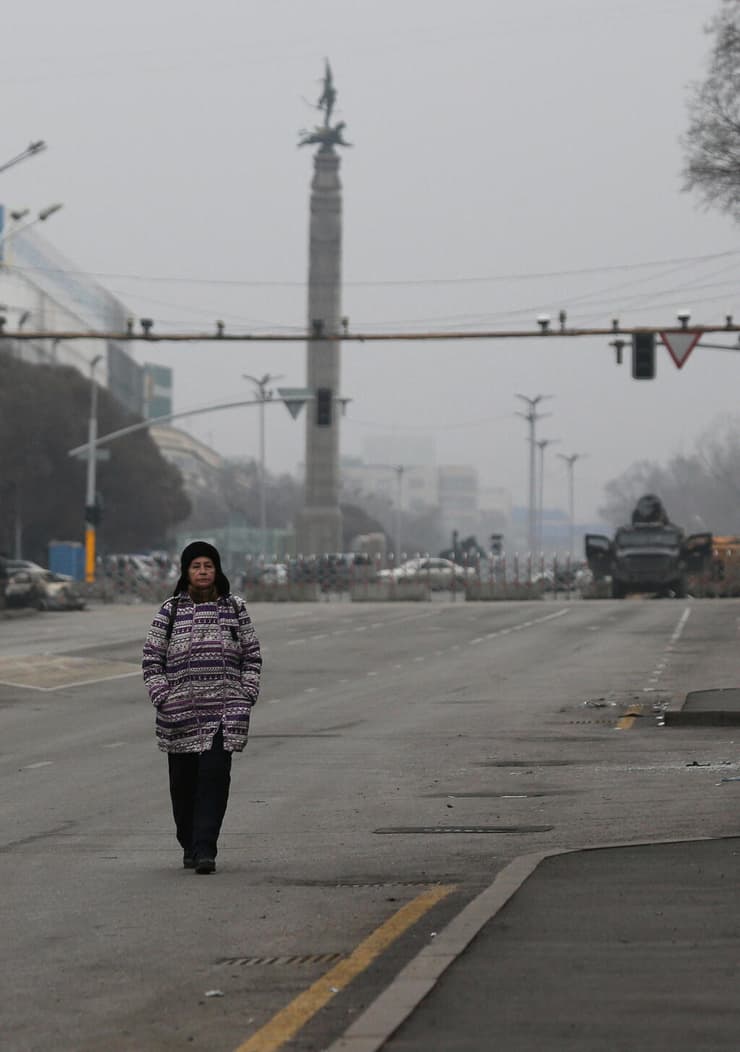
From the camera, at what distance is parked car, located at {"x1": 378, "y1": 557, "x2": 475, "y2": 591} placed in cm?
7656

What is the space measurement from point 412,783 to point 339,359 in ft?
298

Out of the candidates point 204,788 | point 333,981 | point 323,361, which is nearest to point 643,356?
point 204,788

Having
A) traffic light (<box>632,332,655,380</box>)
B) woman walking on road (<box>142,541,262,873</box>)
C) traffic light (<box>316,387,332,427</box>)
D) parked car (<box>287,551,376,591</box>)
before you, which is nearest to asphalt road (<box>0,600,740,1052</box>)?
woman walking on road (<box>142,541,262,873</box>)

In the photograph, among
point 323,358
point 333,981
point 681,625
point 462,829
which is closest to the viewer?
point 333,981

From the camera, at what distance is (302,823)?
13.1 m

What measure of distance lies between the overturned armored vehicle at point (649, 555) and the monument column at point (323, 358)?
32.3m

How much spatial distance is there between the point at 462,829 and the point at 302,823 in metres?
1.10

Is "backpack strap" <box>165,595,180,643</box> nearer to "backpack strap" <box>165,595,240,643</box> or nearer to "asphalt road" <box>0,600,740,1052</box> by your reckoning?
"backpack strap" <box>165,595,240,643</box>

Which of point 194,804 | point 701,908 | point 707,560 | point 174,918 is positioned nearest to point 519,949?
point 701,908

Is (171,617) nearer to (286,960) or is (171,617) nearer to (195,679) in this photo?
(195,679)

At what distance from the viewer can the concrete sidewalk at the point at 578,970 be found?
6.38 meters

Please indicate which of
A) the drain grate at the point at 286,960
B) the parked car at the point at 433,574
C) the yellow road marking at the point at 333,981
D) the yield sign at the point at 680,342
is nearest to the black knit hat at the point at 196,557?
the yellow road marking at the point at 333,981

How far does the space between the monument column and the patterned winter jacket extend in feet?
300

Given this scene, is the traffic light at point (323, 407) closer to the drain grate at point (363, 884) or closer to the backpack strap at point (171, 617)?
the backpack strap at point (171, 617)
